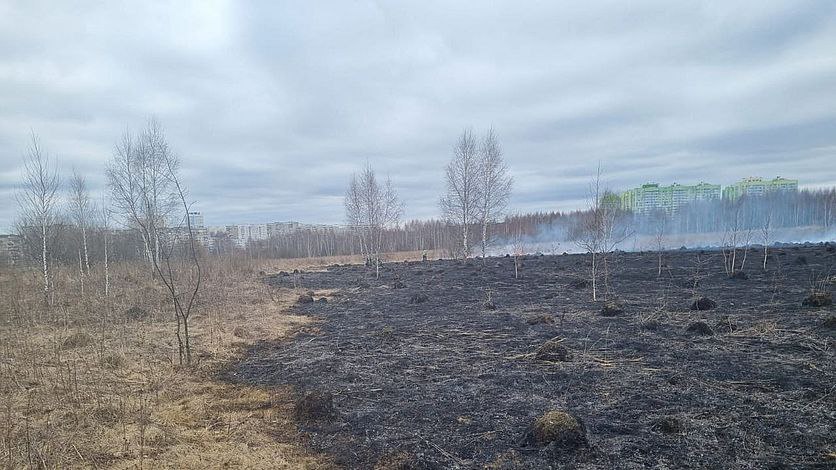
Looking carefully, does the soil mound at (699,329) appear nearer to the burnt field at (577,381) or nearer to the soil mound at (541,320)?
the burnt field at (577,381)

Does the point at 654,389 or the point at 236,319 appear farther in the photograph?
the point at 236,319

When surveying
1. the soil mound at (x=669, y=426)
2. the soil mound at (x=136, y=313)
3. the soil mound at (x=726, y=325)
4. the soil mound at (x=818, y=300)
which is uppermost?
the soil mound at (x=818, y=300)

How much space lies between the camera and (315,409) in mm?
4719

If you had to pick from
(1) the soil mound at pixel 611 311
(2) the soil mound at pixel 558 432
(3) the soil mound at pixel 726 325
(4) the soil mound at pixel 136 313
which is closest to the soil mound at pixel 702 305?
(3) the soil mound at pixel 726 325

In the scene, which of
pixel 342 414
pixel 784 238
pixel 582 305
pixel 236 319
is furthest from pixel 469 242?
pixel 784 238

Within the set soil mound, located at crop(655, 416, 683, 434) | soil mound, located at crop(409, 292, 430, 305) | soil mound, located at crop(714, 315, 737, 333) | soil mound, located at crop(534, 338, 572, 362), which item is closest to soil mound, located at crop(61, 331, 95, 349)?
soil mound, located at crop(409, 292, 430, 305)

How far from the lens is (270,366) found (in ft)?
23.1

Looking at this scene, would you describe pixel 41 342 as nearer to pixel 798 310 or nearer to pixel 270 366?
pixel 270 366

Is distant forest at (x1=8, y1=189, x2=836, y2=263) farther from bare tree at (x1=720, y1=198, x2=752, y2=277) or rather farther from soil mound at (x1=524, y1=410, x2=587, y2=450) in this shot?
soil mound at (x1=524, y1=410, x2=587, y2=450)

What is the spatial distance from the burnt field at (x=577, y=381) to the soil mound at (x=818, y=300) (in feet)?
1.22

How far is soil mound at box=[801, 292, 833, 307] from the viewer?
8633 millimetres

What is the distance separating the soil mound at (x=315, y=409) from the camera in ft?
15.3

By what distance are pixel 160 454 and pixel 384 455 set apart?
210 centimetres

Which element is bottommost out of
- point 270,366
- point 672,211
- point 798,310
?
point 270,366
